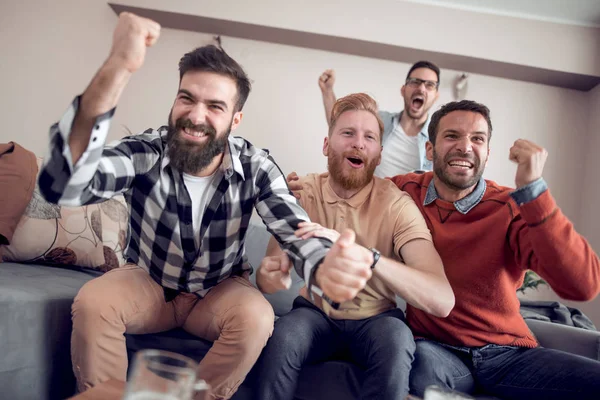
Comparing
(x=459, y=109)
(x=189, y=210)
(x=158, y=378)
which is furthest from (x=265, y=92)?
(x=158, y=378)

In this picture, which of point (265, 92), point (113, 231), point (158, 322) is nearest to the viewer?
point (158, 322)

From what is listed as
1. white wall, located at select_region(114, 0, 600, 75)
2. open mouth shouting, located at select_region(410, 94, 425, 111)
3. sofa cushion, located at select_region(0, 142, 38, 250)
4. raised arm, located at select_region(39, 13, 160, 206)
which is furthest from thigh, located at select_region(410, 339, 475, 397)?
white wall, located at select_region(114, 0, 600, 75)

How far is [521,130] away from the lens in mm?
3125

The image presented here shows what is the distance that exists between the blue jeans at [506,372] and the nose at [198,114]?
0.92m

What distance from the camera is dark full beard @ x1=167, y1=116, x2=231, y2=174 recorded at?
1.31m

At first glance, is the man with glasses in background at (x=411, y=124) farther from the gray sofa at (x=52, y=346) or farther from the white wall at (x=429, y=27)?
the gray sofa at (x=52, y=346)

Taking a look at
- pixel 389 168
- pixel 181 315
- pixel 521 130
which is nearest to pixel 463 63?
pixel 521 130

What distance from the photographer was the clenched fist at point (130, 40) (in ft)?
3.19

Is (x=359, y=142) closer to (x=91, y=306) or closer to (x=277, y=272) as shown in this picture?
(x=277, y=272)

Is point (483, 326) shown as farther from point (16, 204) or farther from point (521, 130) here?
point (521, 130)

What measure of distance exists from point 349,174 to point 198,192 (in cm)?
53

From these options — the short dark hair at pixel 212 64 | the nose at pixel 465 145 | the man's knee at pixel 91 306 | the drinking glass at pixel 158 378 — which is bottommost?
the man's knee at pixel 91 306

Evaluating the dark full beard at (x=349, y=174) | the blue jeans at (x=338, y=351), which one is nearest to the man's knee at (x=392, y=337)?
the blue jeans at (x=338, y=351)

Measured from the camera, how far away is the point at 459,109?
1650 mm
